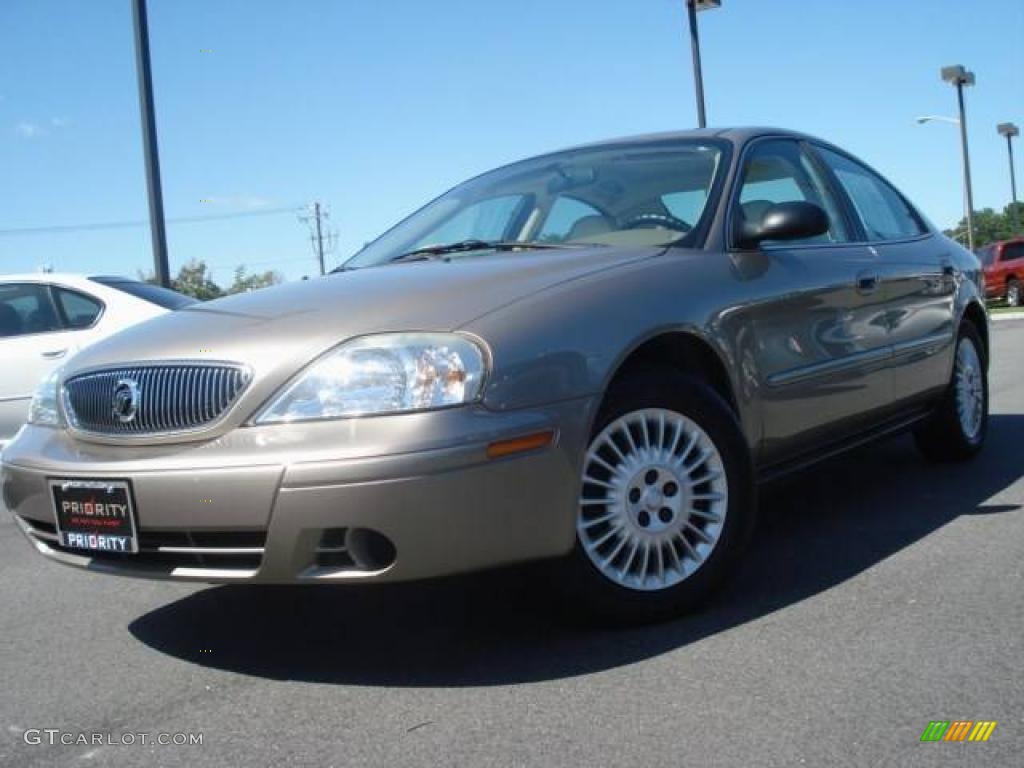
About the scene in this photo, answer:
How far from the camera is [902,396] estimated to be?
4.59 m

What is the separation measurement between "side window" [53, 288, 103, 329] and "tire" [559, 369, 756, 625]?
5424mm

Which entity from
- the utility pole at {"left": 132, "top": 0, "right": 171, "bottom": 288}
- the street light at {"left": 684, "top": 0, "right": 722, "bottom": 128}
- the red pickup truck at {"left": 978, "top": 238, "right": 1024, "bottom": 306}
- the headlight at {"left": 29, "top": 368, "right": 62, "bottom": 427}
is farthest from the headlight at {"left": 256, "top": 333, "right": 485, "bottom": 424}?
the red pickup truck at {"left": 978, "top": 238, "right": 1024, "bottom": 306}

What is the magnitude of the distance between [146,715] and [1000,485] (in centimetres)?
374

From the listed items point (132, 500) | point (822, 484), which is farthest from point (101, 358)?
point (822, 484)

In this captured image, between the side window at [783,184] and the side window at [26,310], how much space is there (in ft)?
17.0

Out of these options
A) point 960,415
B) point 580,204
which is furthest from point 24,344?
point 960,415

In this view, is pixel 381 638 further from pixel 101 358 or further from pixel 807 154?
pixel 807 154

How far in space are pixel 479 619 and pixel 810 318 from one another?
63.4 inches

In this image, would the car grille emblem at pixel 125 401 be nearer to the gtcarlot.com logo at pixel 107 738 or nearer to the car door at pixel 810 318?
the gtcarlot.com logo at pixel 107 738

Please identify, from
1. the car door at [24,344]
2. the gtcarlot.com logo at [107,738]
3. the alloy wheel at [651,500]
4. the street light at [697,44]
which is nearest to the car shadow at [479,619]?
the alloy wheel at [651,500]

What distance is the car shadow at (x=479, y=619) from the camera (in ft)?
9.52

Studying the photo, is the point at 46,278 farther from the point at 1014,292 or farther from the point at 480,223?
the point at 1014,292

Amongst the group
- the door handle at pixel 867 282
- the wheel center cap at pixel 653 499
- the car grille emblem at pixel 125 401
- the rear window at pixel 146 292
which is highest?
the rear window at pixel 146 292

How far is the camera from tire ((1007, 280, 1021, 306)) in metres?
25.5
